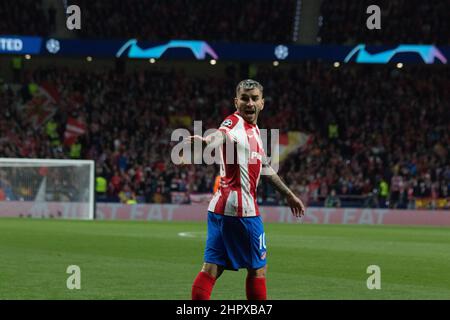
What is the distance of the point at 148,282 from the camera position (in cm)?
1098

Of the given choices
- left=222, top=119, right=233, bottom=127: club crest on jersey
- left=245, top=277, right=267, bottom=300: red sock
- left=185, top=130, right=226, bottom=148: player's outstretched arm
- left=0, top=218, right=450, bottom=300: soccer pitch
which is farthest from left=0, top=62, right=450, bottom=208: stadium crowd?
left=185, top=130, right=226, bottom=148: player's outstretched arm

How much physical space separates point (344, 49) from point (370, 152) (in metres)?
4.59

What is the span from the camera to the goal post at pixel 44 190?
31.3m

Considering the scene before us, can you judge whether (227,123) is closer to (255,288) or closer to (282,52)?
(255,288)

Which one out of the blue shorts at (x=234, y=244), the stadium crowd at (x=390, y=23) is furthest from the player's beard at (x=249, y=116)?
the stadium crowd at (x=390, y=23)

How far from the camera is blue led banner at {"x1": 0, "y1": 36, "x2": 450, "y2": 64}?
37.3 meters

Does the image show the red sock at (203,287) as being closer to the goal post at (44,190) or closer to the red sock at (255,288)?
the red sock at (255,288)

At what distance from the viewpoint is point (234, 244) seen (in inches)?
275

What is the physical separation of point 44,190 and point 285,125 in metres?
12.3

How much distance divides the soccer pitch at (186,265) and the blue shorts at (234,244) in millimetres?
2652

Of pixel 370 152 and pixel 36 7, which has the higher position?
pixel 36 7
